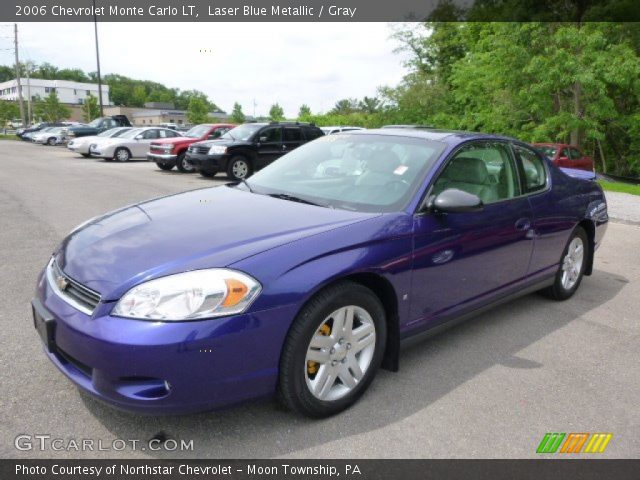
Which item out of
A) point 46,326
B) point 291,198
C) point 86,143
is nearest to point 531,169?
point 291,198

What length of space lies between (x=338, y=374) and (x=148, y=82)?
587 ft

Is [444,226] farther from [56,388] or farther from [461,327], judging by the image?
[56,388]

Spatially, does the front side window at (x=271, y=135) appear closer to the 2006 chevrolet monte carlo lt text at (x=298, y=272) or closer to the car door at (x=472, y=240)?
the 2006 chevrolet monte carlo lt text at (x=298, y=272)

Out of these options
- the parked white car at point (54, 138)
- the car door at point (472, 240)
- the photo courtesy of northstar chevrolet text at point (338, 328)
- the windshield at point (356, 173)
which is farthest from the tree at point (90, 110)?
the car door at point (472, 240)

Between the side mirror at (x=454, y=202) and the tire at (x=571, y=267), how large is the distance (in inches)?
77.1

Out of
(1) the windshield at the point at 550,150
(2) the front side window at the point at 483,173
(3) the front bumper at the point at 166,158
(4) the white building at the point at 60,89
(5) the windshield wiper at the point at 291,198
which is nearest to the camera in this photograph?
(5) the windshield wiper at the point at 291,198

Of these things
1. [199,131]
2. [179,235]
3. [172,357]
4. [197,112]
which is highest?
[197,112]

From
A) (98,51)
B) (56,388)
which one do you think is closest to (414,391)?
(56,388)

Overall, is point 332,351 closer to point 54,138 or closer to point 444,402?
point 444,402

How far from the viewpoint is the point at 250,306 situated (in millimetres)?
2443

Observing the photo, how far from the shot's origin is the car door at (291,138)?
15594 millimetres

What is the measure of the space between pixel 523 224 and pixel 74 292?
3144mm

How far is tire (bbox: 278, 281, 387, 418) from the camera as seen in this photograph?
2.63 meters

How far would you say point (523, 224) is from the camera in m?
4.09
